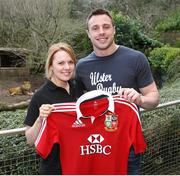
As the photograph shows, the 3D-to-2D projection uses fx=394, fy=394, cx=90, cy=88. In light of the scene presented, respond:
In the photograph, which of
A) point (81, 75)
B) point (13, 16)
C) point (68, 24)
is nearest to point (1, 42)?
point (13, 16)

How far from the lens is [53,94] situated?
264 cm

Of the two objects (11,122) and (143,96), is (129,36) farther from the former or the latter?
(143,96)

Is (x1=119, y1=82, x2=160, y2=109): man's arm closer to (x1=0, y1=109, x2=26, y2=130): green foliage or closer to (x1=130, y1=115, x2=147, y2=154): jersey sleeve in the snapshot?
(x1=130, y1=115, x2=147, y2=154): jersey sleeve

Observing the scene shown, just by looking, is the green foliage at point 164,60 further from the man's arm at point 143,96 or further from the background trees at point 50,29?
the man's arm at point 143,96

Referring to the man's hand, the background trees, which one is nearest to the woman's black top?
the man's hand

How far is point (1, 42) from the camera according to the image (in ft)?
62.8

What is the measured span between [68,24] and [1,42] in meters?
4.15

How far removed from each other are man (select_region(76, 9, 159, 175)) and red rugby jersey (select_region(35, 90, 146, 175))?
118 millimetres

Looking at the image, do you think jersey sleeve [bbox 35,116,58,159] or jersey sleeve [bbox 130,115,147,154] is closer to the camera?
jersey sleeve [bbox 35,116,58,159]

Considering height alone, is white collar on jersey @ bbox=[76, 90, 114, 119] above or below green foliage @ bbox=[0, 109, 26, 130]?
above

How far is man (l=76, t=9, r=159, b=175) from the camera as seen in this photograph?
2779 mm

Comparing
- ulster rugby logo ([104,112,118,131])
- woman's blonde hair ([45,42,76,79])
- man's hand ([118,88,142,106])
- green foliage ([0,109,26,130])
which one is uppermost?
woman's blonde hair ([45,42,76,79])

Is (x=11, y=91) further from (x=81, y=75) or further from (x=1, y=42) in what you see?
(x=81, y=75)

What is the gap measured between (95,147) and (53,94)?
458 millimetres
